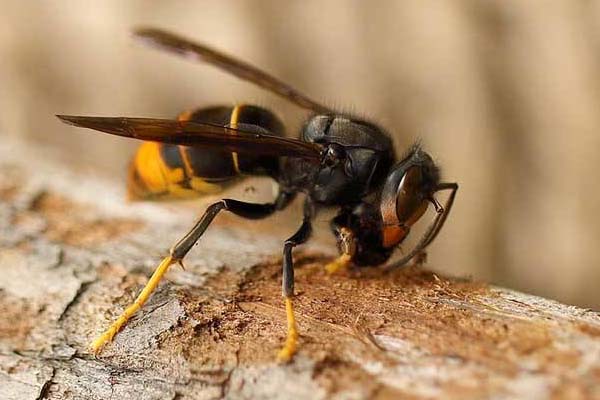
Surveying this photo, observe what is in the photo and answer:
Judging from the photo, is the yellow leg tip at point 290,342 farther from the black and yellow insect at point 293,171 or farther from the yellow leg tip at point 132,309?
the yellow leg tip at point 132,309

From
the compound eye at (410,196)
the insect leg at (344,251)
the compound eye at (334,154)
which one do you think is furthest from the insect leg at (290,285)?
the compound eye at (410,196)

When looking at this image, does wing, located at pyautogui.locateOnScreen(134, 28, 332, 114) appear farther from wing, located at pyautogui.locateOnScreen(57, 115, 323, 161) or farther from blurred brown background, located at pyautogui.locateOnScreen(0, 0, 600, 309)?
blurred brown background, located at pyautogui.locateOnScreen(0, 0, 600, 309)

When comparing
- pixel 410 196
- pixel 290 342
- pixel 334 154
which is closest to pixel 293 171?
pixel 334 154

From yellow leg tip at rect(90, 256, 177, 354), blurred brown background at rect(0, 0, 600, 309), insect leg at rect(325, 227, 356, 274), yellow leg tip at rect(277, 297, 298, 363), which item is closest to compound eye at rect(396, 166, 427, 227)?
insect leg at rect(325, 227, 356, 274)

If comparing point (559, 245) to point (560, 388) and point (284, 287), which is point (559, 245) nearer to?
point (284, 287)

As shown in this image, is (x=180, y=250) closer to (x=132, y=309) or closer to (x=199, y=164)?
(x=132, y=309)
